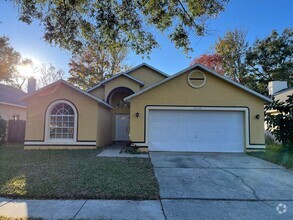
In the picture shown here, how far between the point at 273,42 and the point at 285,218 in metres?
28.8

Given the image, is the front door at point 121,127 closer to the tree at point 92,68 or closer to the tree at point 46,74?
the tree at point 92,68

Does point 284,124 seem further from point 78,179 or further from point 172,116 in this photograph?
point 78,179

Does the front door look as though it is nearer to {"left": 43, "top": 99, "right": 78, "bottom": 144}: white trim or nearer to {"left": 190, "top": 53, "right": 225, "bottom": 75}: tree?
{"left": 43, "top": 99, "right": 78, "bottom": 144}: white trim

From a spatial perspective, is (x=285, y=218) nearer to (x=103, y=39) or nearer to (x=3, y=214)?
(x=3, y=214)

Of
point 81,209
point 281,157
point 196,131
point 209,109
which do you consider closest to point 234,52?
point 209,109

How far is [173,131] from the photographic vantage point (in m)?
12.7

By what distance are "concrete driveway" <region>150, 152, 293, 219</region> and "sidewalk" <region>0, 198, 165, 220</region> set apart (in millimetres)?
402

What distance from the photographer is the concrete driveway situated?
461 centimetres

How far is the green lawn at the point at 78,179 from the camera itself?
5.43 metres

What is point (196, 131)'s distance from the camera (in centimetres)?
1275

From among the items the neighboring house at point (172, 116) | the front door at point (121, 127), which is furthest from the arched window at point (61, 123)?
the front door at point (121, 127)

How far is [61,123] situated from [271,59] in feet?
86.6

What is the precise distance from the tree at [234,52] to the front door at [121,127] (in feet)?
56.6

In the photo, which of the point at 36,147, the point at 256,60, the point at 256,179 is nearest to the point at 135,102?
the point at 36,147
